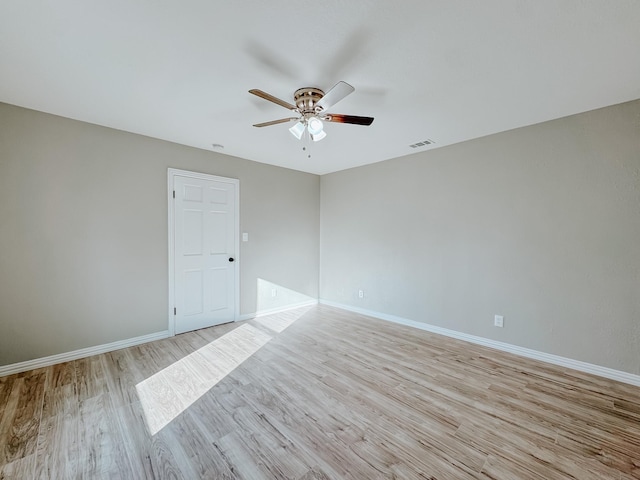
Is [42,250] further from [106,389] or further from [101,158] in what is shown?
[106,389]

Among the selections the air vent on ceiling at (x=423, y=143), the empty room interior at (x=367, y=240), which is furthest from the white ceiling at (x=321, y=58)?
the air vent on ceiling at (x=423, y=143)

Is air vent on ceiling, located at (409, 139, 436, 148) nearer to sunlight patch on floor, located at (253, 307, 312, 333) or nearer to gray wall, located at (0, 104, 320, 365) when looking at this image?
gray wall, located at (0, 104, 320, 365)

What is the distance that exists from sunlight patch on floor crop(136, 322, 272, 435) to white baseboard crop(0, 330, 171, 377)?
29.6 inches

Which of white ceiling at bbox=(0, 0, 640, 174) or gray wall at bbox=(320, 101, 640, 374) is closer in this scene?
white ceiling at bbox=(0, 0, 640, 174)

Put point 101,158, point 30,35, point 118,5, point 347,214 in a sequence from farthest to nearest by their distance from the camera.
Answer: point 347,214, point 101,158, point 30,35, point 118,5

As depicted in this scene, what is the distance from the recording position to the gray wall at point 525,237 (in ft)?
8.06

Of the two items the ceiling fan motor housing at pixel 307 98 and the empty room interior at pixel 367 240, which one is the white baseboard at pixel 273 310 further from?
the ceiling fan motor housing at pixel 307 98

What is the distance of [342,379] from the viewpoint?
2.45 m

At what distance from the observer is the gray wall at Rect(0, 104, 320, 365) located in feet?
8.26

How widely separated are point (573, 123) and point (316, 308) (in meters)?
4.17

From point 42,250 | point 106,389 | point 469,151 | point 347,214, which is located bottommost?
point 106,389

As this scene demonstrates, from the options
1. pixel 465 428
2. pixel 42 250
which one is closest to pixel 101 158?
pixel 42 250

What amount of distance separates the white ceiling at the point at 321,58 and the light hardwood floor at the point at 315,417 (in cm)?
253

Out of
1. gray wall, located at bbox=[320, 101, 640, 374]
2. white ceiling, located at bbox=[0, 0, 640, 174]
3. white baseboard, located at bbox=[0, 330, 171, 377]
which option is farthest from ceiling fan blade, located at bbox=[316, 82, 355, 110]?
white baseboard, located at bbox=[0, 330, 171, 377]
